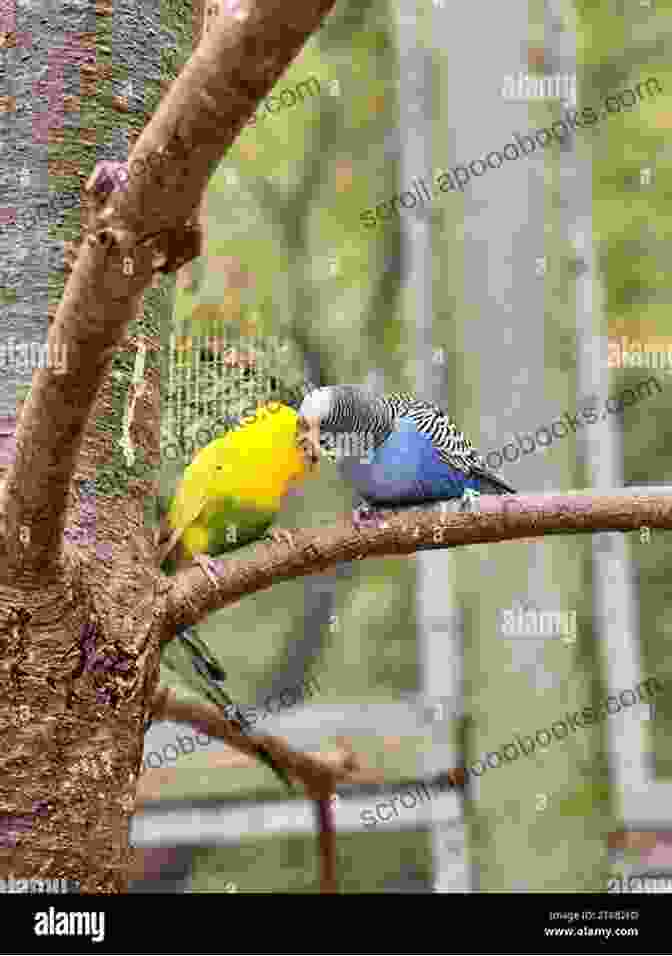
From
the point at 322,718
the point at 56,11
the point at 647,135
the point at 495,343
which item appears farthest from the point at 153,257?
the point at 647,135

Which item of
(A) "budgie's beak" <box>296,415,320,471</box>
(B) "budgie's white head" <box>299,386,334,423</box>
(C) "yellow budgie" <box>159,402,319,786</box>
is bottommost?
(C) "yellow budgie" <box>159,402,319,786</box>

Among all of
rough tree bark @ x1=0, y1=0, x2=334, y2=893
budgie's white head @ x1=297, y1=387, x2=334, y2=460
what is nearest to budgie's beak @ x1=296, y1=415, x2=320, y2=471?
budgie's white head @ x1=297, y1=387, x2=334, y2=460

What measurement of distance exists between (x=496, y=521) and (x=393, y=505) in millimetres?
444

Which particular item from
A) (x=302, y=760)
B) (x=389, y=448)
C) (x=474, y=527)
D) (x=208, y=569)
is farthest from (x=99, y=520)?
(x=302, y=760)

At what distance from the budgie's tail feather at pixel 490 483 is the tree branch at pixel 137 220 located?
87 cm

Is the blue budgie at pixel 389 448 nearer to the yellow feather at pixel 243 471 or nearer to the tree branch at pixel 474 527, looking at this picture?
the yellow feather at pixel 243 471

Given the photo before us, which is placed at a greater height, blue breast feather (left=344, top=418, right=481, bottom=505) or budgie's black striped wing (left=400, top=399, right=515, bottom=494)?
budgie's black striped wing (left=400, top=399, right=515, bottom=494)

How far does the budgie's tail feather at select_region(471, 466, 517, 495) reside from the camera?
152 centimetres

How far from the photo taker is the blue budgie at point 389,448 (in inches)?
54.4

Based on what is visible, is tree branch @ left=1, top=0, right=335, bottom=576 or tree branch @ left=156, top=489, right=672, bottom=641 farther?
tree branch @ left=156, top=489, right=672, bottom=641

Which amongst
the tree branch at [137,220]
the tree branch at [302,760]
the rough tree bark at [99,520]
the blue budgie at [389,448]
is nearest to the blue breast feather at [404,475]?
the blue budgie at [389,448]

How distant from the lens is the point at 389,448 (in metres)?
1.46

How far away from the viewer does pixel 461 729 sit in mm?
2283

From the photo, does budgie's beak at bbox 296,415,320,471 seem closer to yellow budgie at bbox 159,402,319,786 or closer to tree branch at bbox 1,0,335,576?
yellow budgie at bbox 159,402,319,786
